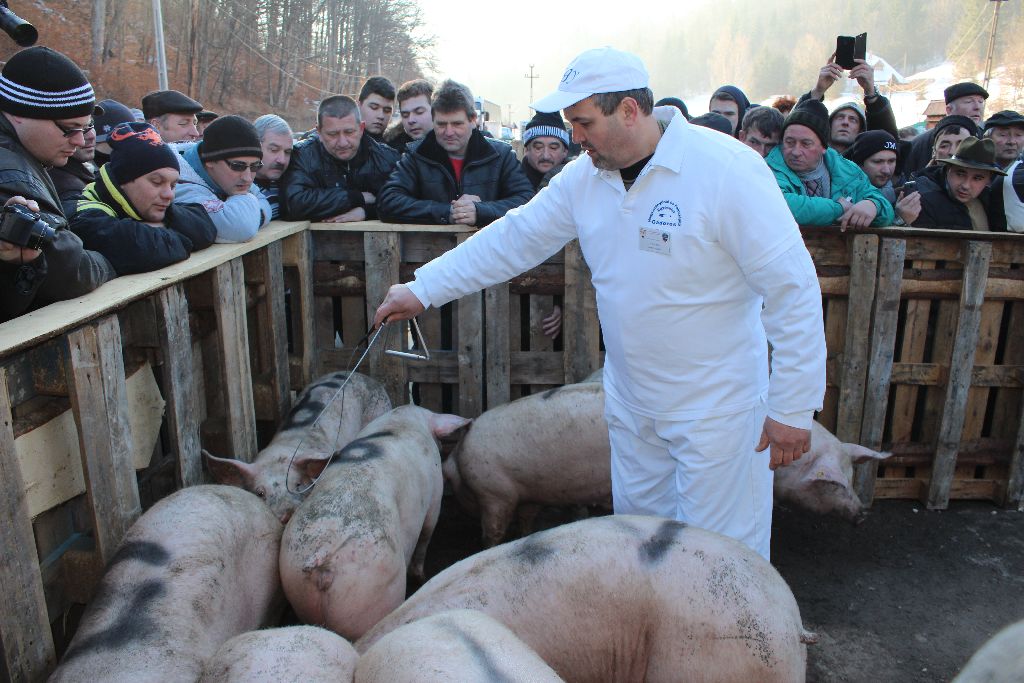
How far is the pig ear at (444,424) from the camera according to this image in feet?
16.3

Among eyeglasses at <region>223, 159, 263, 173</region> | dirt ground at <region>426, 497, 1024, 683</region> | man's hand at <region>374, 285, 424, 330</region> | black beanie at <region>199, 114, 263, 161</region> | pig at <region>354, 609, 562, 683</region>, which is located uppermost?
black beanie at <region>199, 114, 263, 161</region>

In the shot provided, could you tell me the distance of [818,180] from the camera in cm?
547

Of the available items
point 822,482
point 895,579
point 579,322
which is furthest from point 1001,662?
point 579,322

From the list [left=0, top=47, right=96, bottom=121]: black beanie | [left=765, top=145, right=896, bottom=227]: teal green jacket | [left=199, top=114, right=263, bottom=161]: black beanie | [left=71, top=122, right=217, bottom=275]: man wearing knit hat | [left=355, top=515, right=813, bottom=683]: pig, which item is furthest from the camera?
[left=765, top=145, right=896, bottom=227]: teal green jacket

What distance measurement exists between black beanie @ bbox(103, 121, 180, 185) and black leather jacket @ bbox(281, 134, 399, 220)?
179 centimetres

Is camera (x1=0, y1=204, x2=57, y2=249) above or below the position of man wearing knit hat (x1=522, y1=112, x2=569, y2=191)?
below

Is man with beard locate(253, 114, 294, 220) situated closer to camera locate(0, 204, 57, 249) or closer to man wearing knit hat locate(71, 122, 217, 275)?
man wearing knit hat locate(71, 122, 217, 275)

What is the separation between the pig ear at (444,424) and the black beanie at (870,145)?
379cm

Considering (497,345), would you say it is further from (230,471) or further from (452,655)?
(452,655)

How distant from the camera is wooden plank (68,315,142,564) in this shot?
2.91 m

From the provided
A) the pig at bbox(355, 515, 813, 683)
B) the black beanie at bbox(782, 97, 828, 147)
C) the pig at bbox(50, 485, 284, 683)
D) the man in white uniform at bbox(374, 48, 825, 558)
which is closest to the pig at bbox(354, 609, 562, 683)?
the pig at bbox(355, 515, 813, 683)

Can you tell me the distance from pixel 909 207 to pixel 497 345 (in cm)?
308

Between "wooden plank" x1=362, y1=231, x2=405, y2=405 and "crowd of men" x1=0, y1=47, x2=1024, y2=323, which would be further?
"wooden plank" x1=362, y1=231, x2=405, y2=405

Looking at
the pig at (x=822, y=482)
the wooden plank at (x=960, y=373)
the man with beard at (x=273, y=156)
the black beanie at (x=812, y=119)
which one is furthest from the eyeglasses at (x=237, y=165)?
the wooden plank at (x=960, y=373)
